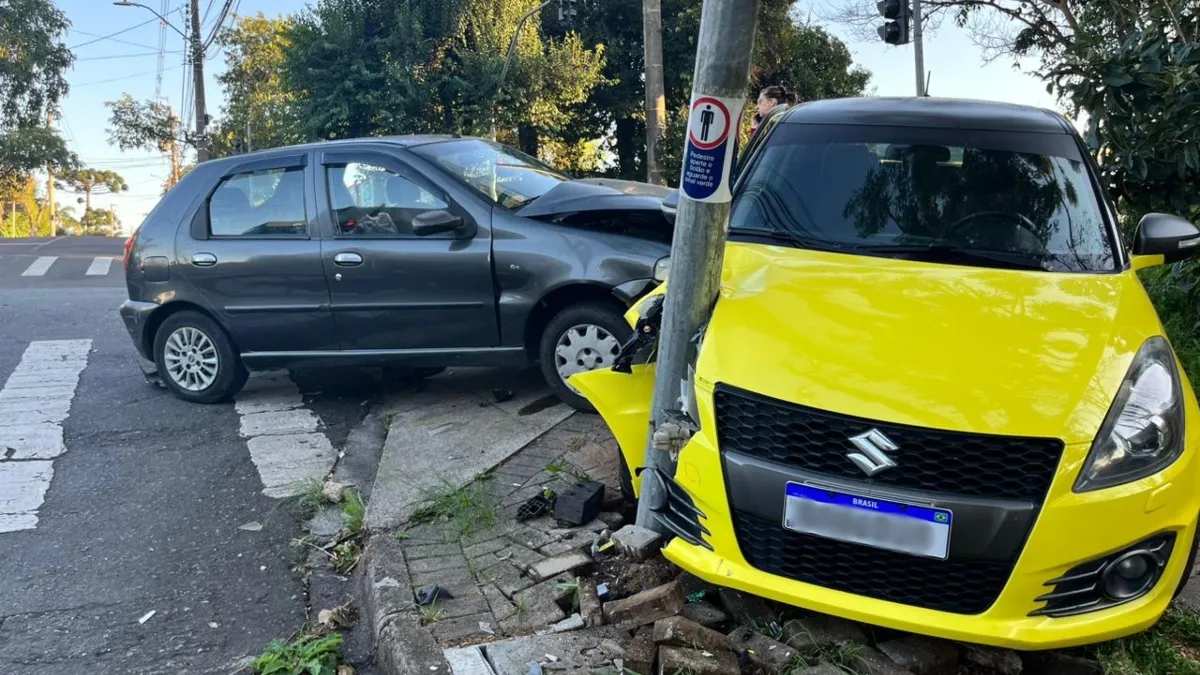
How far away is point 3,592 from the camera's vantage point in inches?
164

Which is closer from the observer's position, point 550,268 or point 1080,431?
point 1080,431

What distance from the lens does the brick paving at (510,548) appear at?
346 cm

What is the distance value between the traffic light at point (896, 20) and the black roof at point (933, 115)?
10.2 meters

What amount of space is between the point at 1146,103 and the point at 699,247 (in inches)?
149

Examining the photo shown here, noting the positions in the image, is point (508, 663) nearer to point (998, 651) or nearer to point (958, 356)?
point (998, 651)

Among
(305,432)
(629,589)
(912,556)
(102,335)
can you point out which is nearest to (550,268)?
(305,432)

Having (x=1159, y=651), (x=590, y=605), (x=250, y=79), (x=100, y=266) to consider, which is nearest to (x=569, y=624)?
(x=590, y=605)

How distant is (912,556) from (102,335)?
8.90 meters

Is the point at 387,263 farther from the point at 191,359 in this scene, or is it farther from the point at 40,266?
the point at 40,266

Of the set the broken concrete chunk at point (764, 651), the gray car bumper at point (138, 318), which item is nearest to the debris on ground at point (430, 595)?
the broken concrete chunk at point (764, 651)

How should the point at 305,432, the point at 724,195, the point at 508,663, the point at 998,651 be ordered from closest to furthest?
the point at 998,651 < the point at 508,663 < the point at 724,195 < the point at 305,432

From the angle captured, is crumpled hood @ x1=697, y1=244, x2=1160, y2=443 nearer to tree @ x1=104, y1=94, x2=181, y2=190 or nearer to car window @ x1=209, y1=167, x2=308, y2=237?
car window @ x1=209, y1=167, x2=308, y2=237

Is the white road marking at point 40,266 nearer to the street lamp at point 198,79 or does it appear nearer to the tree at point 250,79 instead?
the street lamp at point 198,79

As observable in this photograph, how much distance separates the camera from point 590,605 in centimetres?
342
